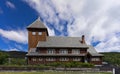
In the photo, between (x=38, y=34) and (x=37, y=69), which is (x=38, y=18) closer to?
(x=38, y=34)

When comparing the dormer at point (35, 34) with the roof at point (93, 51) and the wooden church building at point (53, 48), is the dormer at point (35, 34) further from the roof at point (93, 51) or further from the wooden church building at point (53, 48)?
the roof at point (93, 51)

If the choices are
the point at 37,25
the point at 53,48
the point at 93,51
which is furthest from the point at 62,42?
the point at 93,51

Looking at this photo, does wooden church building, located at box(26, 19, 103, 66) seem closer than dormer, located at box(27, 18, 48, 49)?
Yes

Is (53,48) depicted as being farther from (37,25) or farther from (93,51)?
(93,51)

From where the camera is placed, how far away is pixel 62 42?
66125mm

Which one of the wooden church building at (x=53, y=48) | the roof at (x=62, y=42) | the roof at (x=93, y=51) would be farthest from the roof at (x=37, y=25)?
the roof at (x=93, y=51)

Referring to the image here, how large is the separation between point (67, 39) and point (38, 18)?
35.5 ft

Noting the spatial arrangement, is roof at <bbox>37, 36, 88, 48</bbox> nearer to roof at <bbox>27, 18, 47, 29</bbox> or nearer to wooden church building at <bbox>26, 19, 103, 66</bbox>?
wooden church building at <bbox>26, 19, 103, 66</bbox>

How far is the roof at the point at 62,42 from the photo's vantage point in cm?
6406

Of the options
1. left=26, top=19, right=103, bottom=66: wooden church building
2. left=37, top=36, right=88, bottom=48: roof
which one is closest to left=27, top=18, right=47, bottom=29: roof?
left=26, top=19, right=103, bottom=66: wooden church building

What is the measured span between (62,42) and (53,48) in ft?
13.0

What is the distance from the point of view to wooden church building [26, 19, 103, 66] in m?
62.2

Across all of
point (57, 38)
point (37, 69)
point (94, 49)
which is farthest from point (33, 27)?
point (37, 69)

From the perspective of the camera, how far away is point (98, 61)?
6638 centimetres
